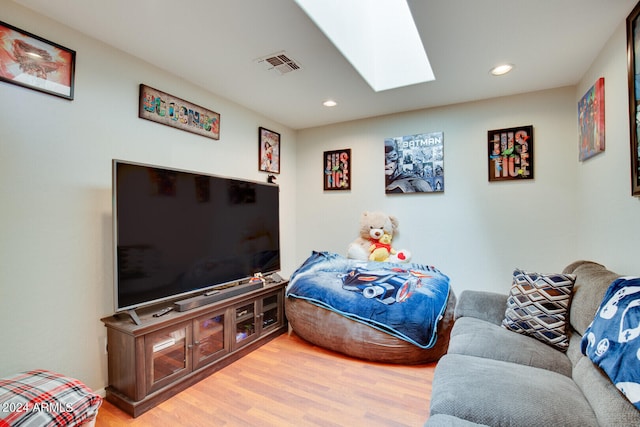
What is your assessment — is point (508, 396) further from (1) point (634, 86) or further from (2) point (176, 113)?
(2) point (176, 113)

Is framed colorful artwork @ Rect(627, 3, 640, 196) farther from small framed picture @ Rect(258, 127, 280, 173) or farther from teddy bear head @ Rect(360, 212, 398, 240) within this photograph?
small framed picture @ Rect(258, 127, 280, 173)

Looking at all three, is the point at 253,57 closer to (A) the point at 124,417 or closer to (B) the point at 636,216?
(A) the point at 124,417

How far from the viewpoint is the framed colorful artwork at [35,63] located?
1554mm

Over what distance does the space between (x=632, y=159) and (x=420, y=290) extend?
1.50 meters

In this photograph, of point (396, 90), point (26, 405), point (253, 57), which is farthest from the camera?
point (396, 90)

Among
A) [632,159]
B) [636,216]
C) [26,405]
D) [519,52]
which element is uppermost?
[519,52]

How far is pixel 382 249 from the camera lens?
3238 millimetres

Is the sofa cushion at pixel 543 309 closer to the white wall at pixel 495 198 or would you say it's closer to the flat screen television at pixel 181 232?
the white wall at pixel 495 198

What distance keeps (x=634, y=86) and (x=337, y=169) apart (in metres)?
2.62

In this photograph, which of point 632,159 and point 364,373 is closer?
point 632,159

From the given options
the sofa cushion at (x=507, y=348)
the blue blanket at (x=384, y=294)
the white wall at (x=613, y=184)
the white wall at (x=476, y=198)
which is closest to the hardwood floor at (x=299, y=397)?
the blue blanket at (x=384, y=294)

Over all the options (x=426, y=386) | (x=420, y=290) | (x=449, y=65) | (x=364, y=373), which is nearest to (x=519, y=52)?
(x=449, y=65)

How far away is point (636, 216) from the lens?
1.66m

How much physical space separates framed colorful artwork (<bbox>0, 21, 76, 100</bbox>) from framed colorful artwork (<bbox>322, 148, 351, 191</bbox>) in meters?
2.59
